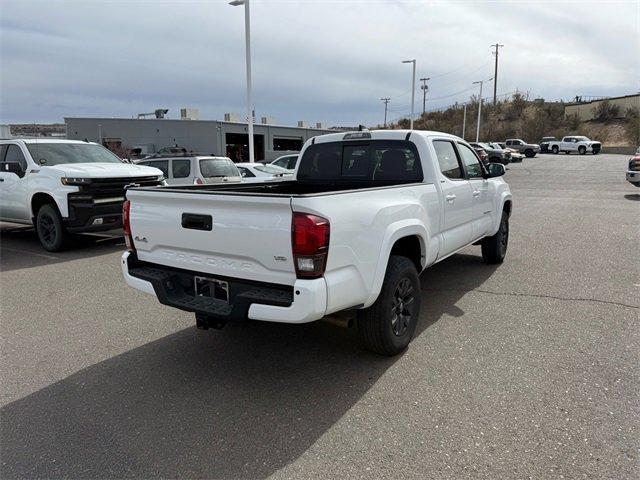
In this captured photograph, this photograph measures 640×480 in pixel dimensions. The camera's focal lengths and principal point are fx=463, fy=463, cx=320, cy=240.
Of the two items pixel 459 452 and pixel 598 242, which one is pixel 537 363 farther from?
pixel 598 242

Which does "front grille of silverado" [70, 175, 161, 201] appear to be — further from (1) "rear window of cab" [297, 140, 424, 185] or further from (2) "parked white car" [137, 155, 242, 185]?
(1) "rear window of cab" [297, 140, 424, 185]

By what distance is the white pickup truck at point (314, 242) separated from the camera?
3.04 metres

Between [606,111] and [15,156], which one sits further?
[606,111]

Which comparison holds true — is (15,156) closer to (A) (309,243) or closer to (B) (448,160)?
(B) (448,160)

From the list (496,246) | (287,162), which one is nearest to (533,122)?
(287,162)

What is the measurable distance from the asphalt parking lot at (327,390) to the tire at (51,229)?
8.72 ft

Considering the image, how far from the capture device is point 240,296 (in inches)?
126

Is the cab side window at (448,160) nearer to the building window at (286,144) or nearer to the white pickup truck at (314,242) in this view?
the white pickup truck at (314,242)

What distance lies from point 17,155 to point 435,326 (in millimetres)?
9020

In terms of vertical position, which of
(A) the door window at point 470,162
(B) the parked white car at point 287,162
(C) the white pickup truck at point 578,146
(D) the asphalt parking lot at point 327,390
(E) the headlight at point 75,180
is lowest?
(D) the asphalt parking lot at point 327,390

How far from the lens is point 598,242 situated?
880cm

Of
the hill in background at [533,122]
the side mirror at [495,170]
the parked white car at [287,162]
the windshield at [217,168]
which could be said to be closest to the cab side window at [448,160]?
the side mirror at [495,170]

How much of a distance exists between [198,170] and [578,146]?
49919 millimetres

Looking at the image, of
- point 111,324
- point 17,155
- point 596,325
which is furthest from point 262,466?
point 17,155
